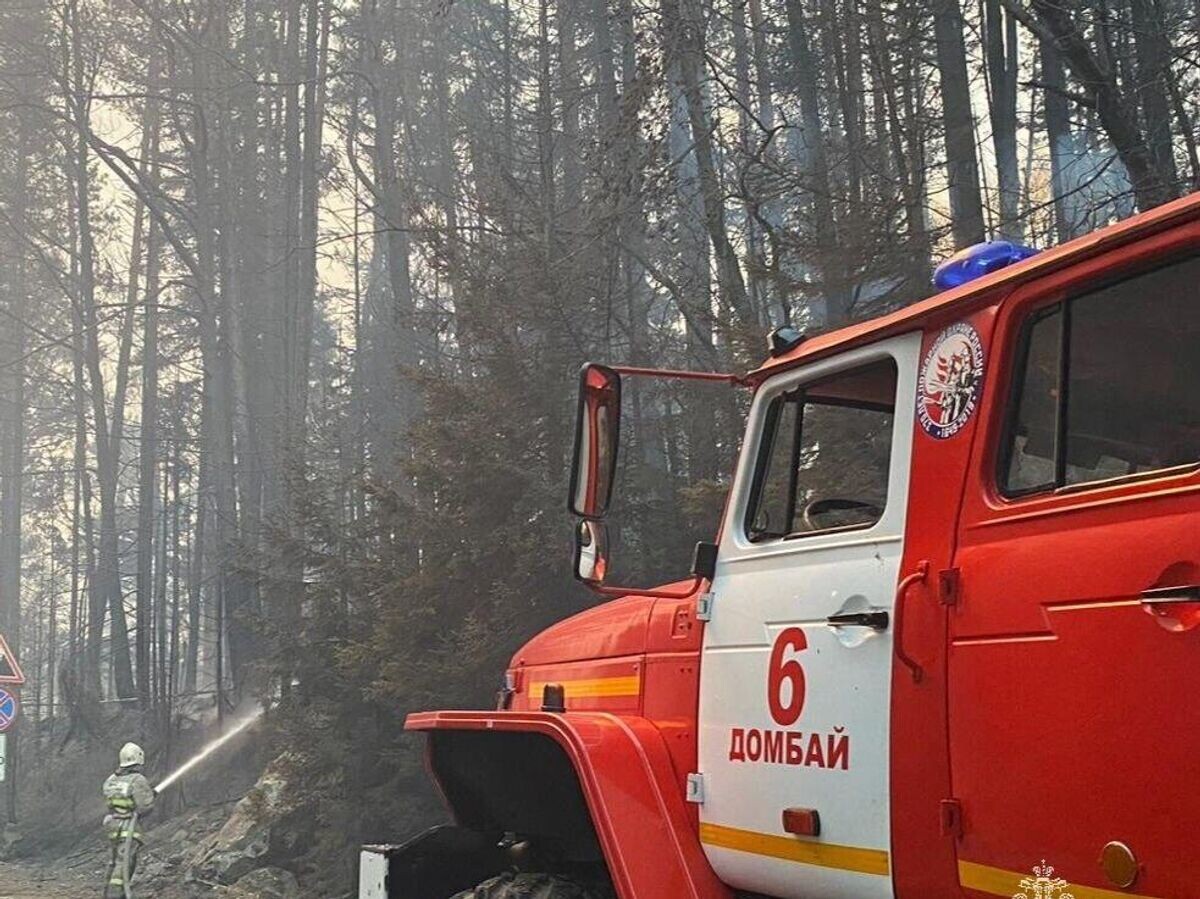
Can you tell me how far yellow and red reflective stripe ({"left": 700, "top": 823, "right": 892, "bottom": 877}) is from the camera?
285 centimetres

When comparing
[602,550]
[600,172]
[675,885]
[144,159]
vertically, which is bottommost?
[675,885]

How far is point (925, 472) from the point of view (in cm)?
293

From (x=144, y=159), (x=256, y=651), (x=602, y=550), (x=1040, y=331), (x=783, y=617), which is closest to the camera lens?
(x=1040, y=331)

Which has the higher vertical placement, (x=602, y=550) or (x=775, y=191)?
(x=775, y=191)

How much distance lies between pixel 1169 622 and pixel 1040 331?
2.56 feet

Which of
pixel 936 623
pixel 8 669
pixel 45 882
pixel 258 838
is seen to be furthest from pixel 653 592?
pixel 45 882

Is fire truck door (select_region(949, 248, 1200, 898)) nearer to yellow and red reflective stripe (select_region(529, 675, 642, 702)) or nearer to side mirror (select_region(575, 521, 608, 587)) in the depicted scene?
side mirror (select_region(575, 521, 608, 587))

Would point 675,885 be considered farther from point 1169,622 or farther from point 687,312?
point 687,312

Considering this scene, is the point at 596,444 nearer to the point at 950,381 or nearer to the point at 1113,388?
the point at 950,381

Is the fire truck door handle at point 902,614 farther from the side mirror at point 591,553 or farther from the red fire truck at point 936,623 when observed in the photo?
the side mirror at point 591,553

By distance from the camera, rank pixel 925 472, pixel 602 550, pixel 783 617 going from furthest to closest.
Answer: pixel 602 550 < pixel 783 617 < pixel 925 472

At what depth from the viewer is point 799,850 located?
10.1 feet

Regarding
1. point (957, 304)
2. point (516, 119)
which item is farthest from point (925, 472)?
point (516, 119)

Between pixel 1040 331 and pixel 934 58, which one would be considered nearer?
pixel 1040 331
